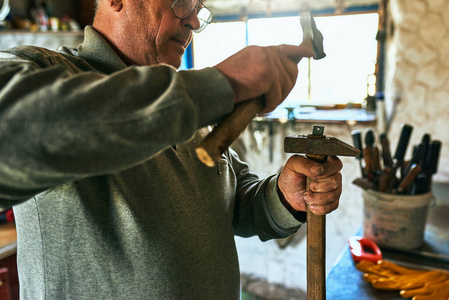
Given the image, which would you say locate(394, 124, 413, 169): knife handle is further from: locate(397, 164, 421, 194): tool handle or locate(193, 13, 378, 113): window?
locate(193, 13, 378, 113): window

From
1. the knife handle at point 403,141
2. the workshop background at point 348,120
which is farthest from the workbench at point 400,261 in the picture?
the workshop background at point 348,120

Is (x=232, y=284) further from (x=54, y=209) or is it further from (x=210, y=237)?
(x=54, y=209)

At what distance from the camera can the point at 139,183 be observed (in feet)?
2.69

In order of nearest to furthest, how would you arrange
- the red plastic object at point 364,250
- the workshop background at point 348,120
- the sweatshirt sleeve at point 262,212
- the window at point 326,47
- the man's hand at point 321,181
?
1. the man's hand at point 321,181
2. the sweatshirt sleeve at point 262,212
3. the red plastic object at point 364,250
4. the workshop background at point 348,120
5. the window at point 326,47

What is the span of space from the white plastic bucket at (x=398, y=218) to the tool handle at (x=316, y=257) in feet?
2.30

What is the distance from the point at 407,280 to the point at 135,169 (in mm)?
943

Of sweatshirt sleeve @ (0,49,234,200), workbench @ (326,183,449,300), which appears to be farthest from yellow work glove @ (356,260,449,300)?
sweatshirt sleeve @ (0,49,234,200)

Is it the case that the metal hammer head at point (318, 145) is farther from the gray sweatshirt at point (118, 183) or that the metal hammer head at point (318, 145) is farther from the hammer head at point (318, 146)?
the gray sweatshirt at point (118, 183)

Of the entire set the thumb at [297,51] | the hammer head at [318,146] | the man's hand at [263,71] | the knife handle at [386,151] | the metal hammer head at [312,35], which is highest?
the metal hammer head at [312,35]

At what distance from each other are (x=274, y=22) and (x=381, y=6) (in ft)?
2.69

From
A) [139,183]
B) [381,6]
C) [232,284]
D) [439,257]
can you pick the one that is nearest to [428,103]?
[381,6]

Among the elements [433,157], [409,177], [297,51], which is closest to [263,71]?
[297,51]

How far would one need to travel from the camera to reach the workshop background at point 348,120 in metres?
2.11

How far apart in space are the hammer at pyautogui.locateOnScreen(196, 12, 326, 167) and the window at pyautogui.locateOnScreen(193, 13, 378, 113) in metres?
2.09
